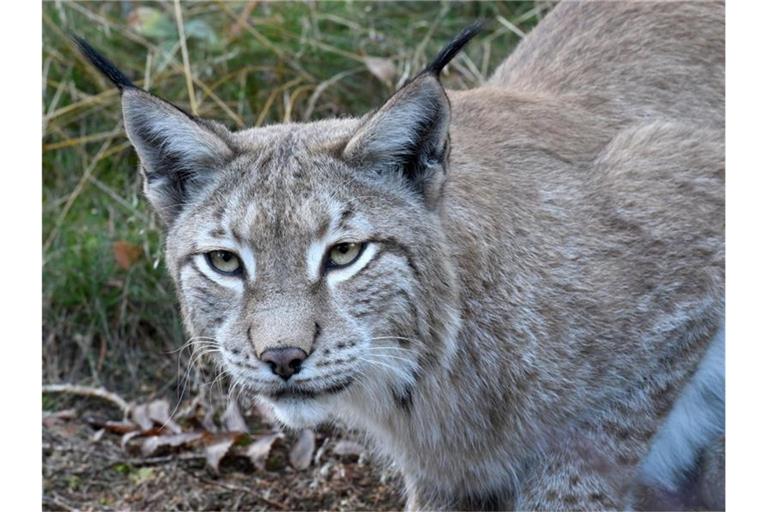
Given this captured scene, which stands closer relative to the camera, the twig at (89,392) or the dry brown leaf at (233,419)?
the dry brown leaf at (233,419)

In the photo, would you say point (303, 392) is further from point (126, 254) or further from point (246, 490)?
point (126, 254)

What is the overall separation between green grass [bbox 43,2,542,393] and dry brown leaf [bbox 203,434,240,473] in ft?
3.84

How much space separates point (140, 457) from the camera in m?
5.60

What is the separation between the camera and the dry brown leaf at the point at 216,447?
543cm

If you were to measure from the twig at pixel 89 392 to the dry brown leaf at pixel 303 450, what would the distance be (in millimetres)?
895

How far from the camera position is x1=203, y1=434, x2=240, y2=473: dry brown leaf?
17.8 feet

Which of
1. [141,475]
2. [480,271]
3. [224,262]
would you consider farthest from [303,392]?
[141,475]

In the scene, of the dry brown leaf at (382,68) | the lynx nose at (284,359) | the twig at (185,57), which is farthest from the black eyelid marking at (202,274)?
the dry brown leaf at (382,68)

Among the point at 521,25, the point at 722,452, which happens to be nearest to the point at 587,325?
the point at 722,452

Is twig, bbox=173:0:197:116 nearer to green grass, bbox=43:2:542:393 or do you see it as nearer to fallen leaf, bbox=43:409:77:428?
green grass, bbox=43:2:542:393

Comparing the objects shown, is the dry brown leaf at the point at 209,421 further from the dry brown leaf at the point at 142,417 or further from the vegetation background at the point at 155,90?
the vegetation background at the point at 155,90

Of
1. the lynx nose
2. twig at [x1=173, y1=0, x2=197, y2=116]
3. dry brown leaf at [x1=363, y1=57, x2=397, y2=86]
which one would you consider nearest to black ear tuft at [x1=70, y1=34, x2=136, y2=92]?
the lynx nose

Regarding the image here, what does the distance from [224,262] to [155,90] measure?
Result: 3476 millimetres

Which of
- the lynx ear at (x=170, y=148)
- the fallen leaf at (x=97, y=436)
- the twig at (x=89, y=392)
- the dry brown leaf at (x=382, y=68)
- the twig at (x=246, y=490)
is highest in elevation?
the dry brown leaf at (x=382, y=68)
